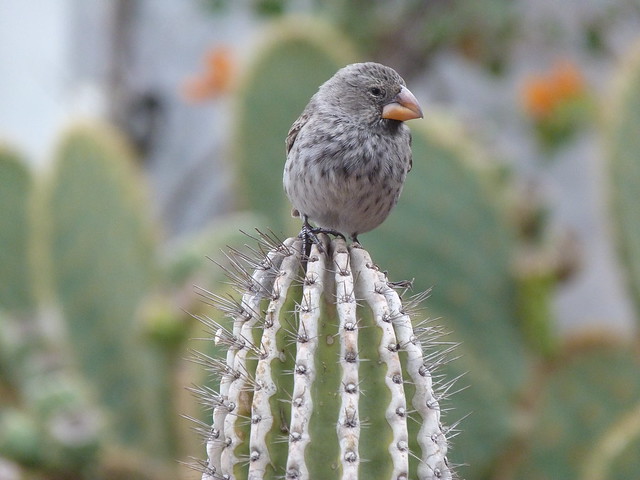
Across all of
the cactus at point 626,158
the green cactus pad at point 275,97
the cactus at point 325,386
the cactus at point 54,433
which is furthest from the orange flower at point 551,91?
the cactus at point 325,386

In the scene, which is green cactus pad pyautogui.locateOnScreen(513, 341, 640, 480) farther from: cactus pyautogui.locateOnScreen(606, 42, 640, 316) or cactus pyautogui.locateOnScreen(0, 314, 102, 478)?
cactus pyautogui.locateOnScreen(0, 314, 102, 478)

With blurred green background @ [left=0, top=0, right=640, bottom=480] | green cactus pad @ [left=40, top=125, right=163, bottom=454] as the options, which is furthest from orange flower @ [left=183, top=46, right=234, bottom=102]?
green cactus pad @ [left=40, top=125, right=163, bottom=454]

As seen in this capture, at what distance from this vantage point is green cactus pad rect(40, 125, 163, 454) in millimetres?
4820

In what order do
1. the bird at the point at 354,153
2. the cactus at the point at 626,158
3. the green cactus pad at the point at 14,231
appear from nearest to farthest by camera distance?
the bird at the point at 354,153 → the cactus at the point at 626,158 → the green cactus pad at the point at 14,231

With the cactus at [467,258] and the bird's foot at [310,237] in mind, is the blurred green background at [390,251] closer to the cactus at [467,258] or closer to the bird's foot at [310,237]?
the cactus at [467,258]

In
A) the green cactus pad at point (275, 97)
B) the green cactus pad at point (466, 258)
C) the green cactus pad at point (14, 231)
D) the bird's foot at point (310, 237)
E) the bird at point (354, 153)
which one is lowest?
the bird's foot at point (310, 237)

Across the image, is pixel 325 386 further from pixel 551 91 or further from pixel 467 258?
pixel 551 91

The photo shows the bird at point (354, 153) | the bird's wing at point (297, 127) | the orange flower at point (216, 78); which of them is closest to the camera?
the bird at point (354, 153)

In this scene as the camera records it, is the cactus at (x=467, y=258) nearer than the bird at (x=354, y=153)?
No

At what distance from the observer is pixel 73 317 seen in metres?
4.89

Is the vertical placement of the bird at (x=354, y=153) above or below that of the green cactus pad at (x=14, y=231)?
below

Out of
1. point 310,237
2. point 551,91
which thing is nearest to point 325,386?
point 310,237

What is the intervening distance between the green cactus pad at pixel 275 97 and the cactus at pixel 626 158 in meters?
1.48

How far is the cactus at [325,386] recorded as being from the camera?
5.80ft
